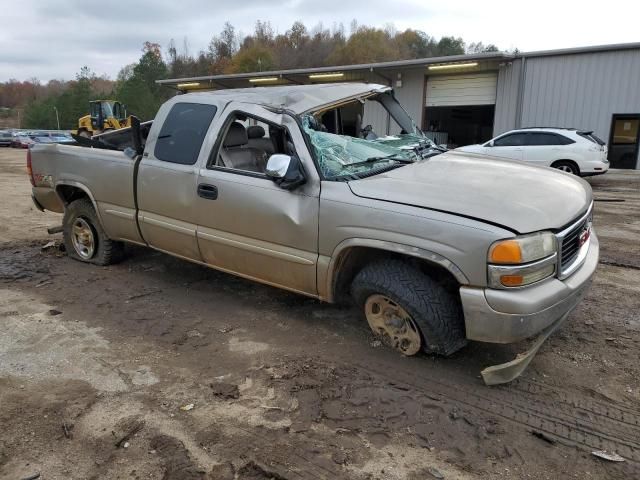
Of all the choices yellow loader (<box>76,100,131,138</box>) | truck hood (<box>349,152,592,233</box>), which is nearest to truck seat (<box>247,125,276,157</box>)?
truck hood (<box>349,152,592,233</box>)

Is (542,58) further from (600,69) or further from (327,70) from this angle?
(327,70)

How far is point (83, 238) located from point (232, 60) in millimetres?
69933

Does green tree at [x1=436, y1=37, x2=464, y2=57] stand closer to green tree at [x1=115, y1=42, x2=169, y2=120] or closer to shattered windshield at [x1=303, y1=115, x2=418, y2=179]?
green tree at [x1=115, y1=42, x2=169, y2=120]

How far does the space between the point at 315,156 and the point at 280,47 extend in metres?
81.8

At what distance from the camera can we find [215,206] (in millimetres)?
4184

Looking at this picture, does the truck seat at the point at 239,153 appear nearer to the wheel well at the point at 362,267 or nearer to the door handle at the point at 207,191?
the door handle at the point at 207,191

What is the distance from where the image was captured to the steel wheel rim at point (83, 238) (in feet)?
19.0

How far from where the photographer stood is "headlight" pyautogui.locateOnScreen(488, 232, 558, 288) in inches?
113

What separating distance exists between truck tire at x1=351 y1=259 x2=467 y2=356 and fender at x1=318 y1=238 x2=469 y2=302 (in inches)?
7.2

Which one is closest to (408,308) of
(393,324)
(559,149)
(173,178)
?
(393,324)

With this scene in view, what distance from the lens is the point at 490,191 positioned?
3285 millimetres

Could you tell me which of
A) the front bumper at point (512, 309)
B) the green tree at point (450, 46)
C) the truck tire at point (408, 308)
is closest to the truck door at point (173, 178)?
the truck tire at point (408, 308)

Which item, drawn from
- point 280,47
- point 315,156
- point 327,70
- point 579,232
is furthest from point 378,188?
point 280,47

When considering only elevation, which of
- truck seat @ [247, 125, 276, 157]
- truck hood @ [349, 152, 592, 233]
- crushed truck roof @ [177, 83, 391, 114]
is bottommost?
truck hood @ [349, 152, 592, 233]
